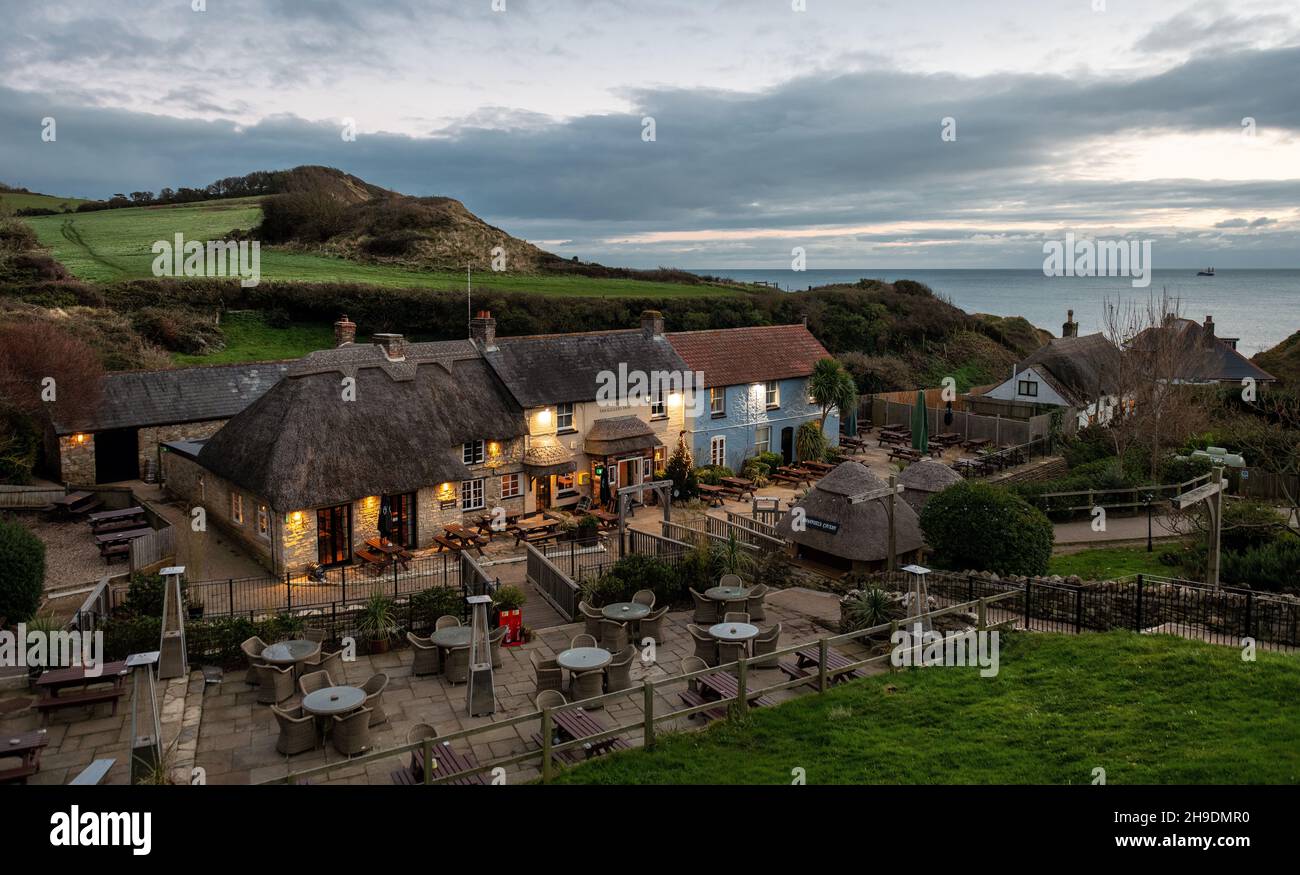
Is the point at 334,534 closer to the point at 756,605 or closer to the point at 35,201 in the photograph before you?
the point at 756,605

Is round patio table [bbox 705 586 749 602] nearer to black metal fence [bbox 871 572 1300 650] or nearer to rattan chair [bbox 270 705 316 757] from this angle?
black metal fence [bbox 871 572 1300 650]

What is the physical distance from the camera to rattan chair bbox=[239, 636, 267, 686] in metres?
14.9

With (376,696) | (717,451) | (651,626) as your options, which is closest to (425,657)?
(376,696)

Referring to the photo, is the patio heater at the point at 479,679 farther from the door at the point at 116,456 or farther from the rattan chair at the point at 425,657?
the door at the point at 116,456

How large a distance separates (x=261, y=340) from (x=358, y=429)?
2745 cm

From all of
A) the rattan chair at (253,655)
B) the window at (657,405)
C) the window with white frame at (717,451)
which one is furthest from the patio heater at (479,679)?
the window with white frame at (717,451)

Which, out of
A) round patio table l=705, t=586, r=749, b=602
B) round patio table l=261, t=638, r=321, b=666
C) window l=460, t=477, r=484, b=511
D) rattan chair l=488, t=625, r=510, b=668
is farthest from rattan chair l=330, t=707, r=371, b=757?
window l=460, t=477, r=484, b=511

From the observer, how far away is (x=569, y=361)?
3091 centimetres

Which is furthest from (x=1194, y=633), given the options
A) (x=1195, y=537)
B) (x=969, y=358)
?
(x=969, y=358)

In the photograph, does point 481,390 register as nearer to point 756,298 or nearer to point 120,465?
point 120,465

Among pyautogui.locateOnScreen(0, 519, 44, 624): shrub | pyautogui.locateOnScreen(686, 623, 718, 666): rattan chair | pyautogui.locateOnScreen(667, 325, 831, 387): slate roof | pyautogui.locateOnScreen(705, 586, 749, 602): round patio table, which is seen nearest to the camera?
pyautogui.locateOnScreen(686, 623, 718, 666): rattan chair

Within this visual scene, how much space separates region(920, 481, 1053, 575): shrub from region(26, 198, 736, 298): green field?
4570 cm

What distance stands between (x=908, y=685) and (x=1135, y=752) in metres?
3.50
